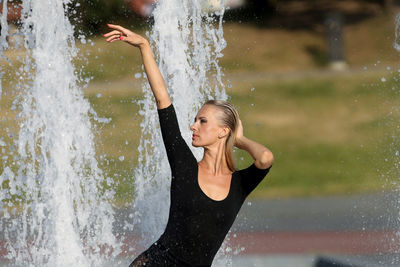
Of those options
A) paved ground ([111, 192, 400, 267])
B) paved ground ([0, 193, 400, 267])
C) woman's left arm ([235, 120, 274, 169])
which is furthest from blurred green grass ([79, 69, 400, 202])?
woman's left arm ([235, 120, 274, 169])

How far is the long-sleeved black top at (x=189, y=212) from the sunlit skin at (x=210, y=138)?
0.05m

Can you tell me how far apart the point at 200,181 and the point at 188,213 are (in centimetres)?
14

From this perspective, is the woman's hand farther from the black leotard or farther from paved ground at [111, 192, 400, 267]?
paved ground at [111, 192, 400, 267]

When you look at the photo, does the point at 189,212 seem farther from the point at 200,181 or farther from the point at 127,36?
the point at 127,36

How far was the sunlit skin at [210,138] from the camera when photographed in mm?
3047

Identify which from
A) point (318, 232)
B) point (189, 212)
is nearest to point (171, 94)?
point (189, 212)

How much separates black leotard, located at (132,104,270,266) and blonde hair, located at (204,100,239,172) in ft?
0.52

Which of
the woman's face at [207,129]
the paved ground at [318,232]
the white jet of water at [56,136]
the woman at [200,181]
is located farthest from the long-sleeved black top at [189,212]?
the white jet of water at [56,136]

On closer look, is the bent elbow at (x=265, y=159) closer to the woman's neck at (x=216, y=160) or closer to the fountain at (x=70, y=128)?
the woman's neck at (x=216, y=160)

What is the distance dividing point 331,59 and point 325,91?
206 centimetres

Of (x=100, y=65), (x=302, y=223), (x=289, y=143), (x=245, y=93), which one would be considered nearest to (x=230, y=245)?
(x=302, y=223)

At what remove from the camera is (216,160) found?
311cm

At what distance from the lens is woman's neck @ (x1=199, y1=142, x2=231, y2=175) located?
10.1 ft

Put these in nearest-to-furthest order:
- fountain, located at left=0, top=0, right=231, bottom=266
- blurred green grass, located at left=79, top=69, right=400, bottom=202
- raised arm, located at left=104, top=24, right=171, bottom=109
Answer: raised arm, located at left=104, top=24, right=171, bottom=109 < fountain, located at left=0, top=0, right=231, bottom=266 < blurred green grass, located at left=79, top=69, right=400, bottom=202
